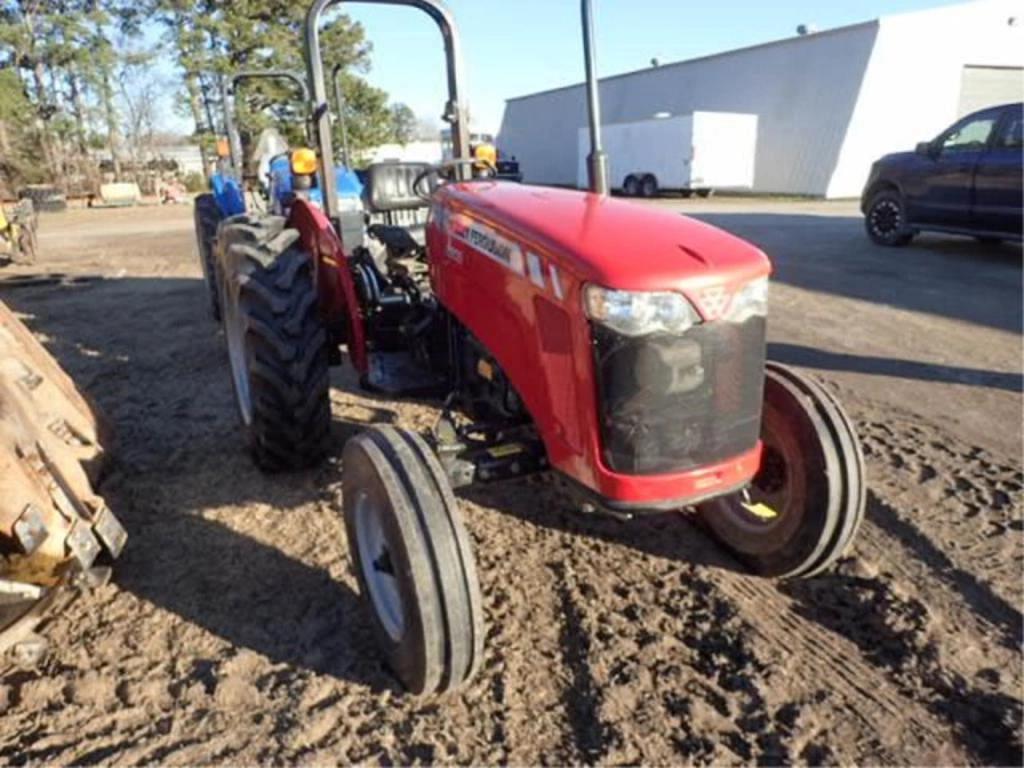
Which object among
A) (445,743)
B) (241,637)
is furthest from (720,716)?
(241,637)

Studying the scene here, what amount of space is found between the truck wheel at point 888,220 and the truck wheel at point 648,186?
11.7 metres

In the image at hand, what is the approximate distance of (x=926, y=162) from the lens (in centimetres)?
885

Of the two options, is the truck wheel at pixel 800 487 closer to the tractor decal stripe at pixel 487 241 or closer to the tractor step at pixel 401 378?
the tractor decal stripe at pixel 487 241

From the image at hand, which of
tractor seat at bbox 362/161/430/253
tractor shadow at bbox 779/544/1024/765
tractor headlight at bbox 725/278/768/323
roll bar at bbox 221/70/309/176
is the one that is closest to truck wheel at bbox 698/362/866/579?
tractor shadow at bbox 779/544/1024/765

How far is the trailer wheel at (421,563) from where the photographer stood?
192cm

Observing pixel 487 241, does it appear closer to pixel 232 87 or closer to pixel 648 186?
pixel 232 87

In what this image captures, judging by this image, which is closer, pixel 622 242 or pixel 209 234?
pixel 622 242

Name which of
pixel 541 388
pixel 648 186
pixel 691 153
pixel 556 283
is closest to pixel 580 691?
pixel 541 388

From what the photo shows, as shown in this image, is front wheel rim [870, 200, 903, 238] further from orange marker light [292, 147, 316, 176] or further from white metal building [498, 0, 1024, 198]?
white metal building [498, 0, 1024, 198]

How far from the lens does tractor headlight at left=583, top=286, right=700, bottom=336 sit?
1.87m

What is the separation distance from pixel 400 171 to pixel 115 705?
3380 mm

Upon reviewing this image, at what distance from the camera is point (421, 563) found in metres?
1.91

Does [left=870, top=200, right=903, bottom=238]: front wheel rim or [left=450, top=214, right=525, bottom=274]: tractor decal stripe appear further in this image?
[left=870, top=200, right=903, bottom=238]: front wheel rim

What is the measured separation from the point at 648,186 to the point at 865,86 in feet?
19.4
